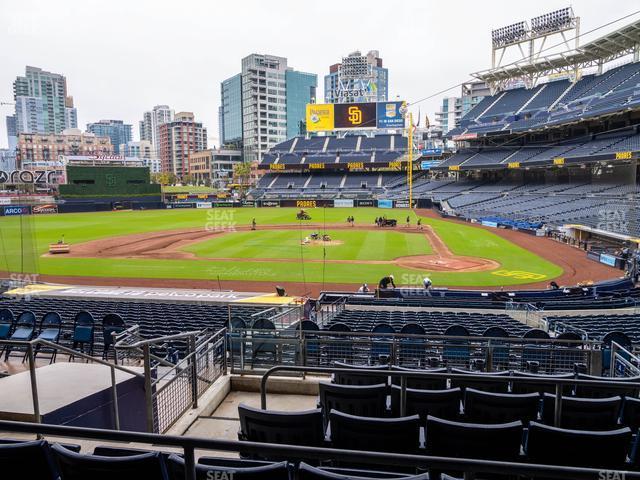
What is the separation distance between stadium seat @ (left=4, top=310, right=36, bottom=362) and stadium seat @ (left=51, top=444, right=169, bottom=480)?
9.33 metres

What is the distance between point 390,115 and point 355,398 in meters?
87.6

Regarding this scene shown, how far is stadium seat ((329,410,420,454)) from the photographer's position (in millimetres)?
4355

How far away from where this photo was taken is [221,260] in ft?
110

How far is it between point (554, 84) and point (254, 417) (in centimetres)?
7877

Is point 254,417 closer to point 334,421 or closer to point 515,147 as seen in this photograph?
point 334,421

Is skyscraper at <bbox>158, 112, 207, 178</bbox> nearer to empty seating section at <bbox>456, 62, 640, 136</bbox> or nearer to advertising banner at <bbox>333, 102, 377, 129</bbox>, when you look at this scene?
advertising banner at <bbox>333, 102, 377, 129</bbox>

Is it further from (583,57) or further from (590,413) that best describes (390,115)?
(590,413)

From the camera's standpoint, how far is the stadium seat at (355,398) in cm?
549

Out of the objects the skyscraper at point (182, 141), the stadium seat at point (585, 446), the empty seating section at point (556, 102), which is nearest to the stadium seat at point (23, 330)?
the stadium seat at point (585, 446)

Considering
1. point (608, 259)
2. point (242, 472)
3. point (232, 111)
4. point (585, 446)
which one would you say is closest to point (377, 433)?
point (242, 472)

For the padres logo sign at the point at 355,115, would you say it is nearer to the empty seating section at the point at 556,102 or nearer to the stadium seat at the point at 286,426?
the empty seating section at the point at 556,102

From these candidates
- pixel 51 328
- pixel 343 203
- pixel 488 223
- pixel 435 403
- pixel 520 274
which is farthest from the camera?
pixel 343 203

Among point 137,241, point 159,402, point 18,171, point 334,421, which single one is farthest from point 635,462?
point 137,241

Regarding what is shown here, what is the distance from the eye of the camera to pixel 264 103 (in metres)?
170
